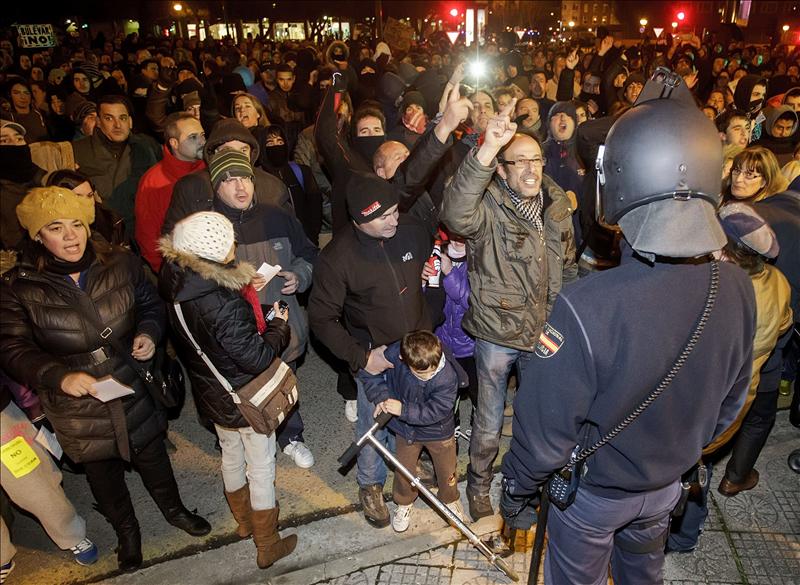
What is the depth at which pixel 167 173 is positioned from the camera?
5.18m

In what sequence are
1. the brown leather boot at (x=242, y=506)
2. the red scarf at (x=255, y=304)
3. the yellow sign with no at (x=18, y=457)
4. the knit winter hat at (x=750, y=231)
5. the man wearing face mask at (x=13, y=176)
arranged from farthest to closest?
the man wearing face mask at (x=13, y=176) < the brown leather boot at (x=242, y=506) < the red scarf at (x=255, y=304) < the knit winter hat at (x=750, y=231) < the yellow sign with no at (x=18, y=457)

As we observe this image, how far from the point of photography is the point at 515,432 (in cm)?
235

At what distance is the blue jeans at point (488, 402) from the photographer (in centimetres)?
384

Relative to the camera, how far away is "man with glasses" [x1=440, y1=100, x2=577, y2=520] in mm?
3529

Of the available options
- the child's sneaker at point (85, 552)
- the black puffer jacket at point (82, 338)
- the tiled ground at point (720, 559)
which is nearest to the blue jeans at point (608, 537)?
the tiled ground at point (720, 559)

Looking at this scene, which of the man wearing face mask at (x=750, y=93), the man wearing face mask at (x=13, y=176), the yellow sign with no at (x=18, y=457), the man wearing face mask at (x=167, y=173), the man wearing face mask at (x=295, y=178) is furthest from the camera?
the man wearing face mask at (x=750, y=93)

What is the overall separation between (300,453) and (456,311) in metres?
1.74

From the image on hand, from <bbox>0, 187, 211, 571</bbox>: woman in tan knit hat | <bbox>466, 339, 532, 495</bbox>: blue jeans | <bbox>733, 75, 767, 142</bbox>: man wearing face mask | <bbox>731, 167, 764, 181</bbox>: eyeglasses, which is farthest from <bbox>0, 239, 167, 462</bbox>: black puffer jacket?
<bbox>733, 75, 767, 142</bbox>: man wearing face mask

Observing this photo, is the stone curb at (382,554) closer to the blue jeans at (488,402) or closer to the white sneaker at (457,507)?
the white sneaker at (457,507)

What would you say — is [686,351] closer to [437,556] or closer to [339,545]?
[437,556]

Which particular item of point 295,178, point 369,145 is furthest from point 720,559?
point 295,178

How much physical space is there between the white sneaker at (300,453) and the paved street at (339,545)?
0.06 meters

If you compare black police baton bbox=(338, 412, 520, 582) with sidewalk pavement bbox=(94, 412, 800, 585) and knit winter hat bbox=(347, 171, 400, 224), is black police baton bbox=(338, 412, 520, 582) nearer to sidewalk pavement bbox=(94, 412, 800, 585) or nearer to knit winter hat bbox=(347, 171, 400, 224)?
sidewalk pavement bbox=(94, 412, 800, 585)

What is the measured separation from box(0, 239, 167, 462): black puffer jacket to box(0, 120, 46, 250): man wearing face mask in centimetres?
187
